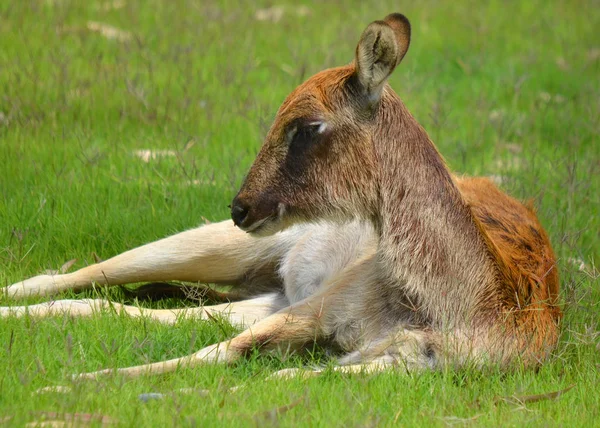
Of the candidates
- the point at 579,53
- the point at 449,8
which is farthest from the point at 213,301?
the point at 449,8

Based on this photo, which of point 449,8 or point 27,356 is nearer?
point 27,356

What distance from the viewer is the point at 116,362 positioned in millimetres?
4758

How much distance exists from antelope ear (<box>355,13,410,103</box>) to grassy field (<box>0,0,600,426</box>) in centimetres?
142

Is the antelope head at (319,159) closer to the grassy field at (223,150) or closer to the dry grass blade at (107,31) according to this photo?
the grassy field at (223,150)

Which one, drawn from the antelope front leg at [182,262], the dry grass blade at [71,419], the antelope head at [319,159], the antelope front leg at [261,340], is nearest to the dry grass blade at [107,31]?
the antelope front leg at [182,262]

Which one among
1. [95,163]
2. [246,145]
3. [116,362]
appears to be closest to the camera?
[116,362]

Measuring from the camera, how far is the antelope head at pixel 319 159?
507 cm

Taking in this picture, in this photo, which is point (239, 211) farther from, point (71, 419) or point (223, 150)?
point (223, 150)

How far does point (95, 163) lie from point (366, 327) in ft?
10.2

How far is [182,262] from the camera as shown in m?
6.13

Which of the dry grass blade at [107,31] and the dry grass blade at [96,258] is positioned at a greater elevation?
the dry grass blade at [107,31]

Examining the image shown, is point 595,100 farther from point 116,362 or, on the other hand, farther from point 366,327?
point 116,362

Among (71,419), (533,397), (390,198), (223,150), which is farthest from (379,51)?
(223,150)

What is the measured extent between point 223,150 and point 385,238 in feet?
11.5
